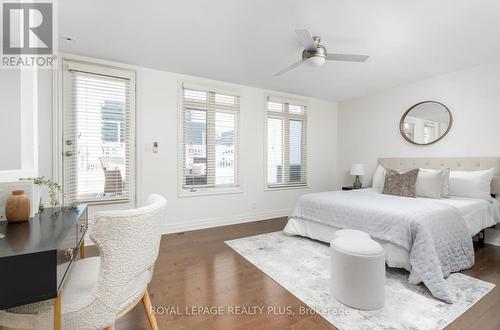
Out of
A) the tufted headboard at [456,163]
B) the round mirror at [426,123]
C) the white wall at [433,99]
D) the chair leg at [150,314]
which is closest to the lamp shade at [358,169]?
the white wall at [433,99]

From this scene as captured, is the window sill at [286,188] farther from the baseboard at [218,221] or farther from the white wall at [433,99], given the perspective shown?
the white wall at [433,99]

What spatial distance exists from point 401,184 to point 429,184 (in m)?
0.32

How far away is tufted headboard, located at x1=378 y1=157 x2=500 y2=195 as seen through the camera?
3.11 m

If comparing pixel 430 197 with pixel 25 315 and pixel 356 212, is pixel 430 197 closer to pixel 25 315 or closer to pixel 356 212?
pixel 356 212

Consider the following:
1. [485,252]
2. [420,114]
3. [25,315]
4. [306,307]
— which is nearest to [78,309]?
[25,315]

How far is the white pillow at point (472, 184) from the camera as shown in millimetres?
2999

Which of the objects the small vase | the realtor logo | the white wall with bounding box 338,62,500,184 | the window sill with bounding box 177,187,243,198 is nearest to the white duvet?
the white wall with bounding box 338,62,500,184

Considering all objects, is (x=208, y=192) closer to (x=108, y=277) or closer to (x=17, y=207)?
(x=17, y=207)

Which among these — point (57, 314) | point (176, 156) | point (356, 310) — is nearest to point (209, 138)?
point (176, 156)

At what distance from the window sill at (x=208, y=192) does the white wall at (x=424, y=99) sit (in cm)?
265

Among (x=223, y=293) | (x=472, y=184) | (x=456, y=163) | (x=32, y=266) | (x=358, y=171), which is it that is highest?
(x=456, y=163)

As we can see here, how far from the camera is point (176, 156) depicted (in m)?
3.64

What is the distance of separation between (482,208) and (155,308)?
372 cm

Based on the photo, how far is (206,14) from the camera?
85.2 inches
